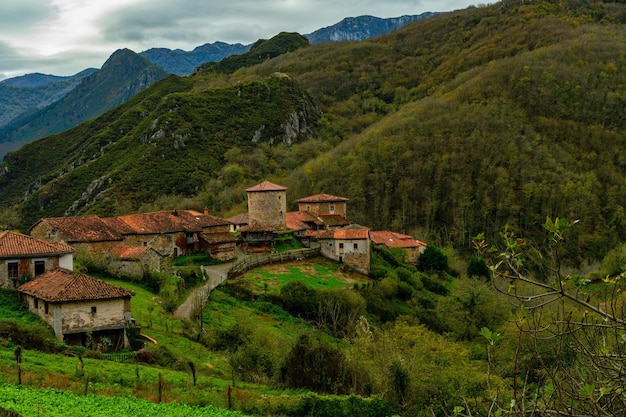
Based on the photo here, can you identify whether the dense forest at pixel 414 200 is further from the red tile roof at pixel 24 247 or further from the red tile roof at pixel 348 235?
the red tile roof at pixel 24 247

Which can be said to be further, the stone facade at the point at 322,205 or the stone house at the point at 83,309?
the stone facade at the point at 322,205

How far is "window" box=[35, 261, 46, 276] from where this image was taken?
1069 inches

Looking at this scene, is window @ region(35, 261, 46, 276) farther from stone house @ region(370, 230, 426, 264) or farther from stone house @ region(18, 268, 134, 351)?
stone house @ region(370, 230, 426, 264)

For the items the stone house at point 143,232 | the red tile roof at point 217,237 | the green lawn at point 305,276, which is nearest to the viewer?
the stone house at point 143,232

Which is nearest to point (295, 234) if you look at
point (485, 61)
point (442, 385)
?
point (442, 385)

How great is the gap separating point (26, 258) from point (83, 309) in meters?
5.33

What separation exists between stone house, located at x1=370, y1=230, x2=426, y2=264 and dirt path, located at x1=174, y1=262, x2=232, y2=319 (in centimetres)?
1972

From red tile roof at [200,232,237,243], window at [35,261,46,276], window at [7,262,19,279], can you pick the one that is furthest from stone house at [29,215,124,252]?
window at [7,262,19,279]

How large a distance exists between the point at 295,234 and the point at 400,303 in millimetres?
13842

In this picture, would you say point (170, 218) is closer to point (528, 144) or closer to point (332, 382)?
point (332, 382)

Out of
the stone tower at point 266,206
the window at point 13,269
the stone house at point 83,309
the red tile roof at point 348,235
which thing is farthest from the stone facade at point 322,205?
the stone house at point 83,309

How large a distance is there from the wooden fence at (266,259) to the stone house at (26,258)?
13.1 metres

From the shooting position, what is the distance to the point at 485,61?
456 ft

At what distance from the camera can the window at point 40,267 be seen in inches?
1069
